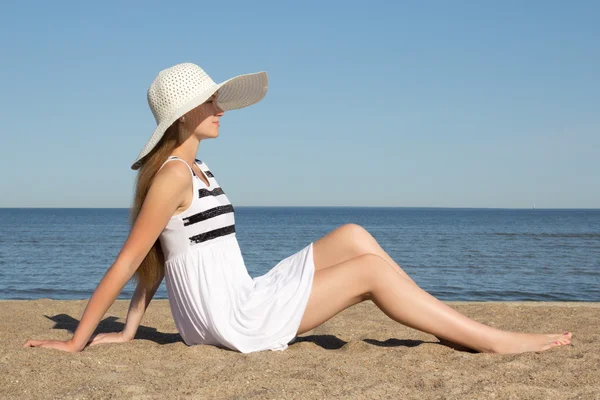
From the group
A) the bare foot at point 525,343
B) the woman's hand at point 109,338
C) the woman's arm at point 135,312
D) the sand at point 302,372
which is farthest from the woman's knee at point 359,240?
the woman's hand at point 109,338

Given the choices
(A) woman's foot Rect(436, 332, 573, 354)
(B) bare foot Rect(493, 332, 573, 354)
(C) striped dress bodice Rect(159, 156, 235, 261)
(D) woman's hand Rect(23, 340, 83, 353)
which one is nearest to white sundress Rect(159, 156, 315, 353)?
(C) striped dress bodice Rect(159, 156, 235, 261)

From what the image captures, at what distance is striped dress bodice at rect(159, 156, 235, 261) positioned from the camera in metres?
3.75

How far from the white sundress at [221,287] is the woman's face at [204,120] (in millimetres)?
265

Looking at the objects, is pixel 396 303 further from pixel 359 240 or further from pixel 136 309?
pixel 136 309

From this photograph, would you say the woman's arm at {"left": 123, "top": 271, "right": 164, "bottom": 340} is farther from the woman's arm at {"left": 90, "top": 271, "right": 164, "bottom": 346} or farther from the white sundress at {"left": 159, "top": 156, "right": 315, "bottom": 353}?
the white sundress at {"left": 159, "top": 156, "right": 315, "bottom": 353}

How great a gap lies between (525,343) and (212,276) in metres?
1.83

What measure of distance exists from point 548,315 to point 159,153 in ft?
12.8

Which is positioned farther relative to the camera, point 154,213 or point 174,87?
point 174,87

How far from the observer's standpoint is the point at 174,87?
384 centimetres

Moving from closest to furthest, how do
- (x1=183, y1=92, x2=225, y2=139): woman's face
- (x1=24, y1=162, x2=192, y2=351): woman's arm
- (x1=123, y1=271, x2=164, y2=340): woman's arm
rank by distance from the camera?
(x1=24, y1=162, x2=192, y2=351): woman's arm < (x1=183, y1=92, x2=225, y2=139): woman's face < (x1=123, y1=271, x2=164, y2=340): woman's arm

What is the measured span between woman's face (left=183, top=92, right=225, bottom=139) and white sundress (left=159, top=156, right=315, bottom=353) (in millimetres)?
265

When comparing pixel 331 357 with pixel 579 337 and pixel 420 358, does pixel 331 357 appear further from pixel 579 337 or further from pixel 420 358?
pixel 579 337

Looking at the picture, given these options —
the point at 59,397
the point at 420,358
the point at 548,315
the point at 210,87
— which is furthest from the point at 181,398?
the point at 548,315

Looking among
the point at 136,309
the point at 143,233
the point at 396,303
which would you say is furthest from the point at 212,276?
the point at 396,303
